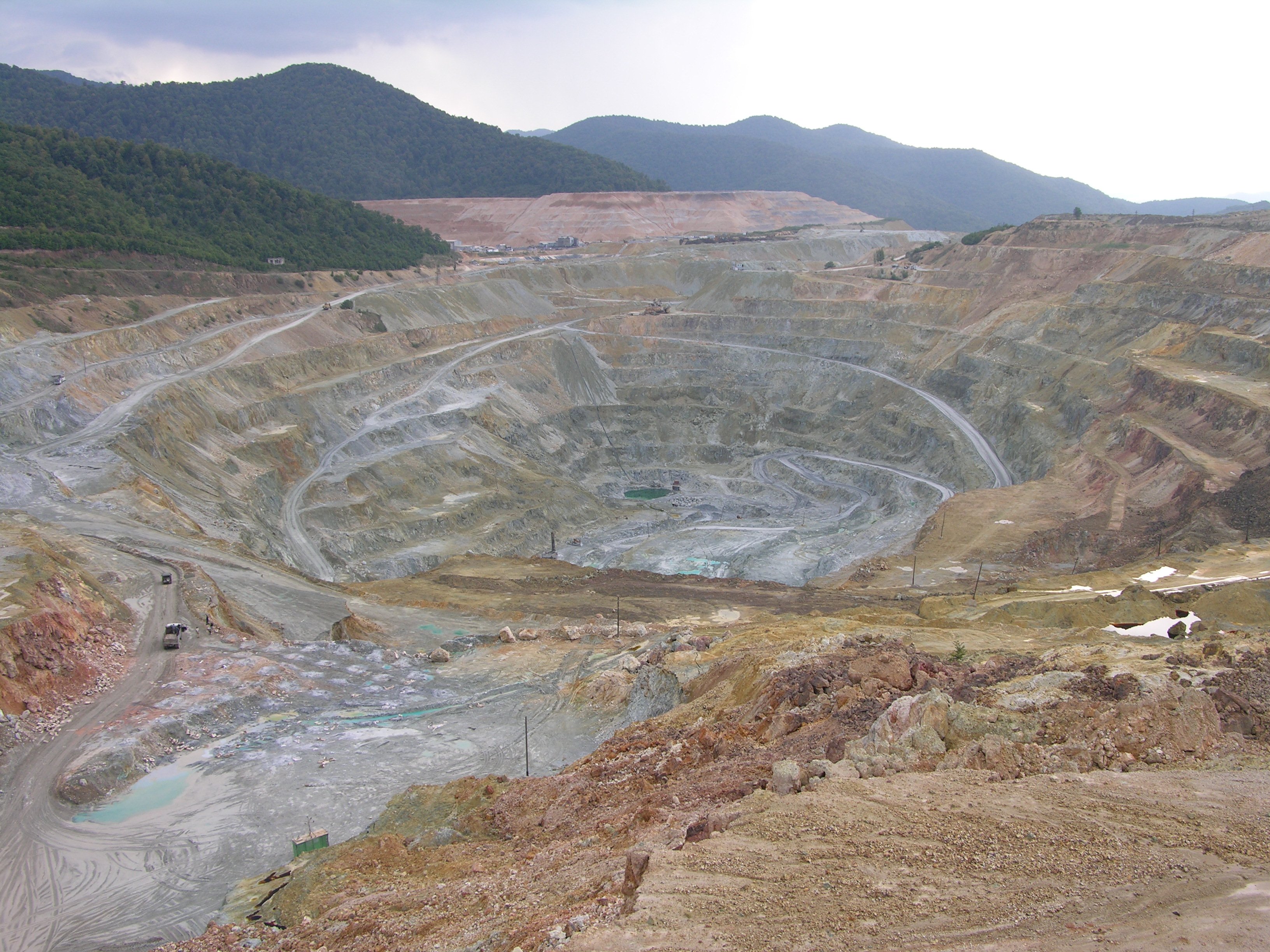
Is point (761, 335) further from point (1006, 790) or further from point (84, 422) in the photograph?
point (1006, 790)

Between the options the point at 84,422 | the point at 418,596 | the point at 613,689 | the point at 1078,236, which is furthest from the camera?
the point at 1078,236

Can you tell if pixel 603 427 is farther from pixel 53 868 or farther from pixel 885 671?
pixel 53 868

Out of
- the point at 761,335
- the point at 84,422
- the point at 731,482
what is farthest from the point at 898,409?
the point at 84,422

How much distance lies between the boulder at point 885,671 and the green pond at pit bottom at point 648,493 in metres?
59.0

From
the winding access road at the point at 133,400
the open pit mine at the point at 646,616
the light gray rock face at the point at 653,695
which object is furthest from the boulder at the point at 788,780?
the winding access road at the point at 133,400

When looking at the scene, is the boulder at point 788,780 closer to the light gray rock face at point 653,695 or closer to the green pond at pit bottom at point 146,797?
the light gray rock face at point 653,695

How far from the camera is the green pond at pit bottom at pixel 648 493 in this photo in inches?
3137

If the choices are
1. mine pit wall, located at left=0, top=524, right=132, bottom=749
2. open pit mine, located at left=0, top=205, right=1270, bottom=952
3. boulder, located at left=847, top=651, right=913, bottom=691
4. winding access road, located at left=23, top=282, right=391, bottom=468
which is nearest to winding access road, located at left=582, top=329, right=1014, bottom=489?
open pit mine, located at left=0, top=205, right=1270, bottom=952

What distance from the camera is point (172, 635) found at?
29.8m

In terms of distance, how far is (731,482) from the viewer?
3140 inches

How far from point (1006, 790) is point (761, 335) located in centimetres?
9141

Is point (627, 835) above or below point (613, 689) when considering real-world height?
above

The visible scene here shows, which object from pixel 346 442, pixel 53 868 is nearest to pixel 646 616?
pixel 53 868

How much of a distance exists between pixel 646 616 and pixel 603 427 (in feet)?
170
